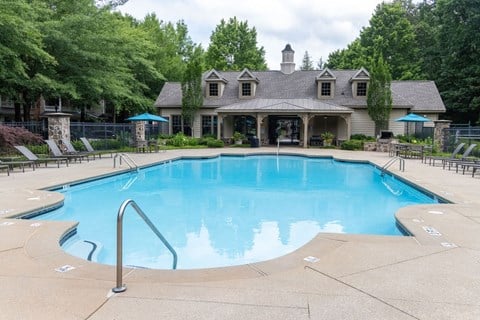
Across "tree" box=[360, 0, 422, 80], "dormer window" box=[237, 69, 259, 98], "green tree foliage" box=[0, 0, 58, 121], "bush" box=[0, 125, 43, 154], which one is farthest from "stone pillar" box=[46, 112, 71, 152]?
"tree" box=[360, 0, 422, 80]

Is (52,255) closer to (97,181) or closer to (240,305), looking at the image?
(240,305)

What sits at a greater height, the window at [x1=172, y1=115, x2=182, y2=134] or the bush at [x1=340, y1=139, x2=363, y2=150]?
the window at [x1=172, y1=115, x2=182, y2=134]

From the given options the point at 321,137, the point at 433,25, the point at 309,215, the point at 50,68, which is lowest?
the point at 309,215

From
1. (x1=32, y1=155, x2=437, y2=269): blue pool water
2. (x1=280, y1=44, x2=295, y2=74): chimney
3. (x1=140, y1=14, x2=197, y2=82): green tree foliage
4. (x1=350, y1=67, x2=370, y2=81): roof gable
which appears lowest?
(x1=32, y1=155, x2=437, y2=269): blue pool water

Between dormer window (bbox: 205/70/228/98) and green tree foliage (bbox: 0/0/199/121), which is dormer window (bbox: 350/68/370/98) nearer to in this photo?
dormer window (bbox: 205/70/228/98)

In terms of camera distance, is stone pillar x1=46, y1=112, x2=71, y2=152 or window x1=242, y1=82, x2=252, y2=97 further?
window x1=242, y1=82, x2=252, y2=97

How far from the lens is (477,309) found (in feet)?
10.5

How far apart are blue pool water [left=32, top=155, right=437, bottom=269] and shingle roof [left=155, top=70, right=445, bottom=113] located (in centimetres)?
1210

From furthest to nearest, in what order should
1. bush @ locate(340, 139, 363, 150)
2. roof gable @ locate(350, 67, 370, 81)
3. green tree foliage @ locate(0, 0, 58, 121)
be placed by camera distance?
1. roof gable @ locate(350, 67, 370, 81)
2. bush @ locate(340, 139, 363, 150)
3. green tree foliage @ locate(0, 0, 58, 121)

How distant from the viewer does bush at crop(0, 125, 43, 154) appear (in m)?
15.0

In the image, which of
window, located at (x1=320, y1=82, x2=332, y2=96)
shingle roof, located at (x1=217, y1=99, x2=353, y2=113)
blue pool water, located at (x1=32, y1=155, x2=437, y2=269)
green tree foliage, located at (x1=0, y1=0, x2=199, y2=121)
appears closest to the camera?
blue pool water, located at (x1=32, y1=155, x2=437, y2=269)

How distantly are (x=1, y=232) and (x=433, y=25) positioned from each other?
41250 mm

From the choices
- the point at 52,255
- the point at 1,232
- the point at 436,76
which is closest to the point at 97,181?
the point at 1,232

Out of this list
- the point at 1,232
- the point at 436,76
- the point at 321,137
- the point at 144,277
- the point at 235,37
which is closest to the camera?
the point at 144,277
